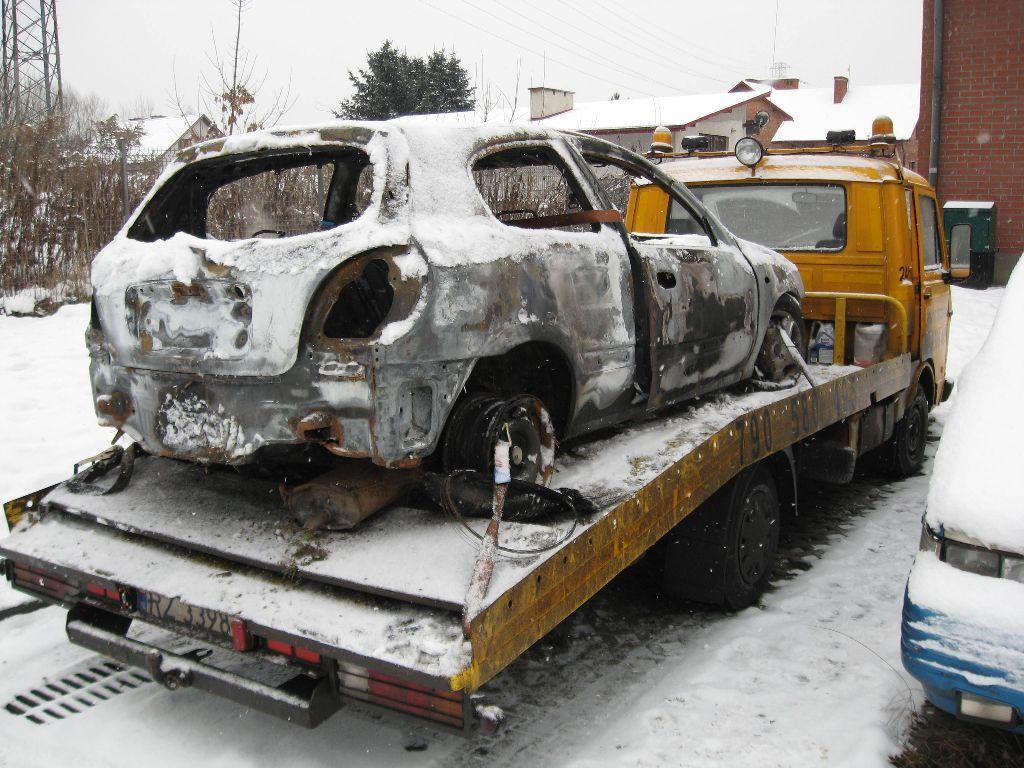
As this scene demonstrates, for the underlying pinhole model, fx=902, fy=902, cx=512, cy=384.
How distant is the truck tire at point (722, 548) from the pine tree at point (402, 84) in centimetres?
2501

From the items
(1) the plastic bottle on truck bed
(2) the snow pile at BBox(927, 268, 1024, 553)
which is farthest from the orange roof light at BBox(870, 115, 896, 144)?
(2) the snow pile at BBox(927, 268, 1024, 553)

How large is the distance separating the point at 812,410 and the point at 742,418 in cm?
84

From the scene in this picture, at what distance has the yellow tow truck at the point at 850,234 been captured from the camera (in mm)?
6070

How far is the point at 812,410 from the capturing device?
14.8 ft

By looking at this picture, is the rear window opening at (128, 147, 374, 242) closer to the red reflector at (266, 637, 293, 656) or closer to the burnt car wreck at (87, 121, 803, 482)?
the burnt car wreck at (87, 121, 803, 482)

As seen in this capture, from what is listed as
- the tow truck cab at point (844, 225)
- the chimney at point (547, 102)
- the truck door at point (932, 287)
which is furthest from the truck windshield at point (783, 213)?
the chimney at point (547, 102)

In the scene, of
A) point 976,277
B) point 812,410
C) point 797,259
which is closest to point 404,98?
point 976,277

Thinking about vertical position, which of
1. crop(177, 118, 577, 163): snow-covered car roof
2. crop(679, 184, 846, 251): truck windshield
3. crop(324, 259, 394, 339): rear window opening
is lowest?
A: crop(324, 259, 394, 339): rear window opening

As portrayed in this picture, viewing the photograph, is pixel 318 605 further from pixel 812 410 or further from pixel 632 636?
pixel 812 410

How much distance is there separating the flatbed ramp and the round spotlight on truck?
2941mm

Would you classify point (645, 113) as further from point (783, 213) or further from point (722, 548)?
point (722, 548)

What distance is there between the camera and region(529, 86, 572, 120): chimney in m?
39.8

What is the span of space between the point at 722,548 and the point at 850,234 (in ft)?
10.4

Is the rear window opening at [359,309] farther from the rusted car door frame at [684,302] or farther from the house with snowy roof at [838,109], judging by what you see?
the house with snowy roof at [838,109]
